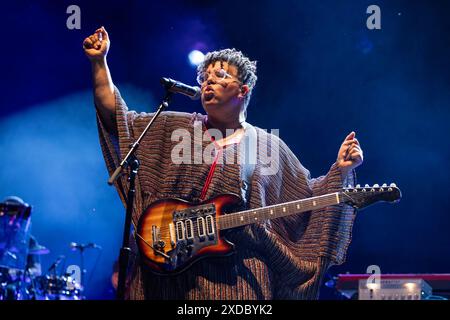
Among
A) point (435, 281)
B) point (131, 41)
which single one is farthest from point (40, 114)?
point (435, 281)

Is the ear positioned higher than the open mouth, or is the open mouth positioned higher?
the ear

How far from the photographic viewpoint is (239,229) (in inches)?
140

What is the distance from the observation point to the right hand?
3746 mm

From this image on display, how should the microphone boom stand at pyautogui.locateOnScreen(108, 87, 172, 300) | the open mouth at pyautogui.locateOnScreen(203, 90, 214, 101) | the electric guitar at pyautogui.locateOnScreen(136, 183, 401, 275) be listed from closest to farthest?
the microphone boom stand at pyautogui.locateOnScreen(108, 87, 172, 300) < the electric guitar at pyautogui.locateOnScreen(136, 183, 401, 275) < the open mouth at pyautogui.locateOnScreen(203, 90, 214, 101)

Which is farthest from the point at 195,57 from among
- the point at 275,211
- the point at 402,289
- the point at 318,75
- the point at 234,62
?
the point at 402,289

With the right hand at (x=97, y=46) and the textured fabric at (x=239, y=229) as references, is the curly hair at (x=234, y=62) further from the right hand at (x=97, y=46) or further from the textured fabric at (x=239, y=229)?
the right hand at (x=97, y=46)

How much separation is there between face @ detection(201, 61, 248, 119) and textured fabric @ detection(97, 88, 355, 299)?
131mm

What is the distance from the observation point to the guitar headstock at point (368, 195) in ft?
11.7

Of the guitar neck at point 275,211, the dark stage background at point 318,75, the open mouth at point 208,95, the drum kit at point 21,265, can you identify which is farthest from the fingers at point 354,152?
the drum kit at point 21,265

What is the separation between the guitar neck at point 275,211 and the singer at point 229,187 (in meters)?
0.09

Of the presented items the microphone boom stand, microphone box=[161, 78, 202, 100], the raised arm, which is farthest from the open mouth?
the raised arm

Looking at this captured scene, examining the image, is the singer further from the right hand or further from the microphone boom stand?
the microphone boom stand

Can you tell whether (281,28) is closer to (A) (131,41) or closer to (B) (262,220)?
(A) (131,41)

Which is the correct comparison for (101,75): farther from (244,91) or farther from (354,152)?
(354,152)
